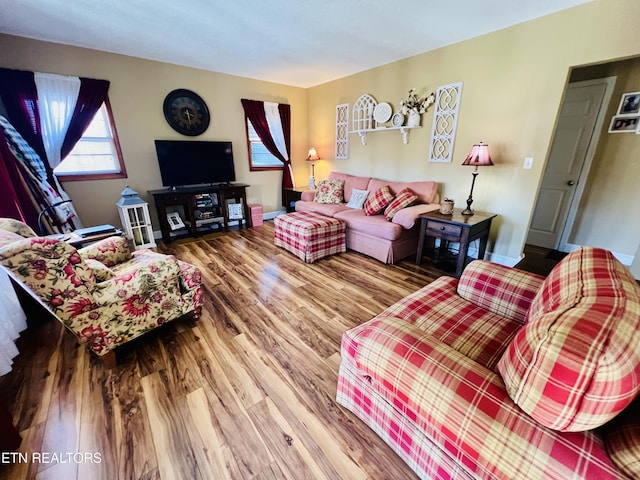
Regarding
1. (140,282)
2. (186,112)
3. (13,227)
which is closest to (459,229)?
(140,282)

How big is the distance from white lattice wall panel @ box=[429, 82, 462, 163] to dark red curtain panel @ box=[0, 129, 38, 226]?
15.3ft

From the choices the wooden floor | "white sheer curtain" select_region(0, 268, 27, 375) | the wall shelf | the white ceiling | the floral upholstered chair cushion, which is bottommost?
the wooden floor

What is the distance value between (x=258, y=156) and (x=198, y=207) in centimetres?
148

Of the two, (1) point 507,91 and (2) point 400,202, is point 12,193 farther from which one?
(1) point 507,91

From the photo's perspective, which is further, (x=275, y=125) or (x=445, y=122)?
(x=275, y=125)

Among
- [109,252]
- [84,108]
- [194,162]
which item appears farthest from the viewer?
[194,162]

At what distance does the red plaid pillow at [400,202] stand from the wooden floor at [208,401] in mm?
1176

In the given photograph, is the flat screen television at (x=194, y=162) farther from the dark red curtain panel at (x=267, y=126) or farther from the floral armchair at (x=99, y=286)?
the floral armchair at (x=99, y=286)

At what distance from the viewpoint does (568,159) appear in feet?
10.5

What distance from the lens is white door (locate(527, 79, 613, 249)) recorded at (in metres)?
2.96

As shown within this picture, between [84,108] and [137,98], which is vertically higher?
[137,98]

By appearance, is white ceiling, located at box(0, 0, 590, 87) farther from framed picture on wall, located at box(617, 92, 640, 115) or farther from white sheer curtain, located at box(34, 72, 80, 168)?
framed picture on wall, located at box(617, 92, 640, 115)

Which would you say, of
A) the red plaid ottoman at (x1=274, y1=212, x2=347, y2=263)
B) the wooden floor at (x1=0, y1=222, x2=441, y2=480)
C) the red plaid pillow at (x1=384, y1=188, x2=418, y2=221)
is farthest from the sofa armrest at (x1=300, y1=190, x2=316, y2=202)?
the wooden floor at (x1=0, y1=222, x2=441, y2=480)

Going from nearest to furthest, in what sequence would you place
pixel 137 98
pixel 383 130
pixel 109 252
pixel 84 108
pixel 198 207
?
pixel 109 252 → pixel 84 108 → pixel 137 98 → pixel 383 130 → pixel 198 207
